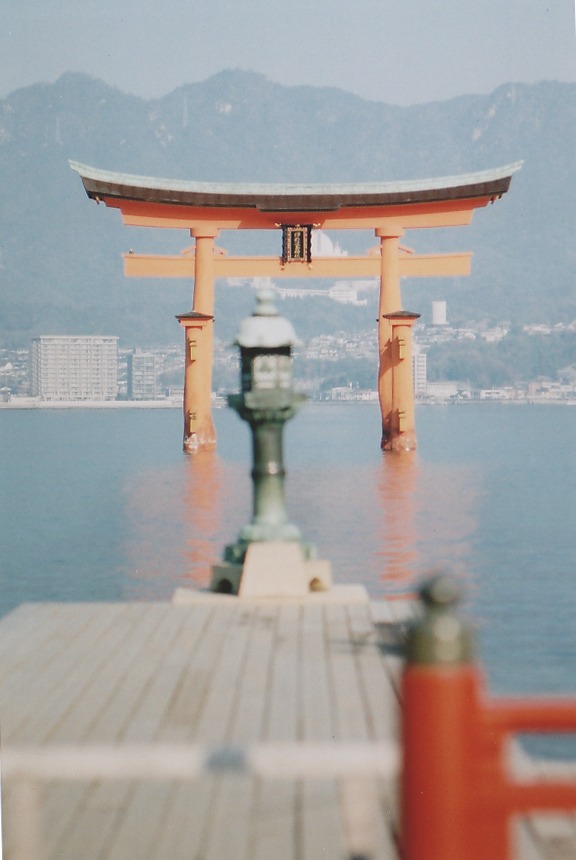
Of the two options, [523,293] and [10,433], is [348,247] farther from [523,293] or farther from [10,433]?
[10,433]

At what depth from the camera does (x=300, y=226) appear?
24234 mm

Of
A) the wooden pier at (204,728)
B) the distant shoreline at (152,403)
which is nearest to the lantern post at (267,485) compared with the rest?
the wooden pier at (204,728)

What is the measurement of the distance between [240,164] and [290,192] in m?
49.0

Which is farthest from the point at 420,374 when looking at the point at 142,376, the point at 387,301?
the point at 387,301

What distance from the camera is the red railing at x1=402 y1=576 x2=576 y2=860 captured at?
1823 mm

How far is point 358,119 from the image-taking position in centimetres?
3459

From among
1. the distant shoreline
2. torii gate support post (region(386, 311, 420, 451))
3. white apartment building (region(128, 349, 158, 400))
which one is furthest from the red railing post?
white apartment building (region(128, 349, 158, 400))

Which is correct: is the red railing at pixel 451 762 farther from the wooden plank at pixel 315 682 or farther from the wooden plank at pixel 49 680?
the wooden plank at pixel 49 680

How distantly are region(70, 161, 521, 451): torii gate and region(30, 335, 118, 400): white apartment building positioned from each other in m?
39.8

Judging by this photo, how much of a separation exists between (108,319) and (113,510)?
127979 mm

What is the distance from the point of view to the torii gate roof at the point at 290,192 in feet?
74.4

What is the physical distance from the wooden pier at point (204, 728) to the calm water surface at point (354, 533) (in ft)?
10.7

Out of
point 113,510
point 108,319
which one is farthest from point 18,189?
point 108,319

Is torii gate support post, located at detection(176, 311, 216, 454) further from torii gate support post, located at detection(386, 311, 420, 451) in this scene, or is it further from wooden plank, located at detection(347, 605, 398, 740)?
wooden plank, located at detection(347, 605, 398, 740)
